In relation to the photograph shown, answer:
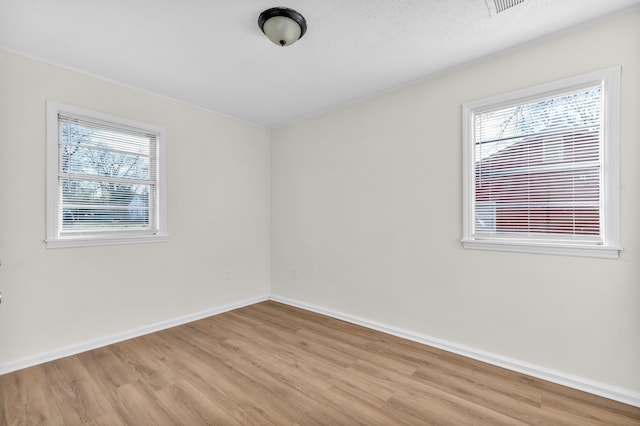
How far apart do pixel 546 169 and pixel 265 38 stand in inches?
90.5

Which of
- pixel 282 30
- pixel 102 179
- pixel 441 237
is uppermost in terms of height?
pixel 282 30

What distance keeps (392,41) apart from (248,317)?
315 centimetres

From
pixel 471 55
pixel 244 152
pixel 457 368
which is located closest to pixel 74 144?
pixel 244 152

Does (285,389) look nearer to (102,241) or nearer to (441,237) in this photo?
(441,237)

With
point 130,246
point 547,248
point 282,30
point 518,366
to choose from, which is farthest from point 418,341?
point 130,246

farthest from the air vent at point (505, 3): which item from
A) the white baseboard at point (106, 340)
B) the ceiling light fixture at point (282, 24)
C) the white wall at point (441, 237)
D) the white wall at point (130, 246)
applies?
the white baseboard at point (106, 340)

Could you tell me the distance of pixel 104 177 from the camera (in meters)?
2.87

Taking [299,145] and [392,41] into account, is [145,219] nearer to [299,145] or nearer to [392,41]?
[299,145]

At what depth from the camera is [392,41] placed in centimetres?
226

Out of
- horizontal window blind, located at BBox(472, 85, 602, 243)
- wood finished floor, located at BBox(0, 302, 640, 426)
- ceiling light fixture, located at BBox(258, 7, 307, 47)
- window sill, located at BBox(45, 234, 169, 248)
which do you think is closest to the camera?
wood finished floor, located at BBox(0, 302, 640, 426)

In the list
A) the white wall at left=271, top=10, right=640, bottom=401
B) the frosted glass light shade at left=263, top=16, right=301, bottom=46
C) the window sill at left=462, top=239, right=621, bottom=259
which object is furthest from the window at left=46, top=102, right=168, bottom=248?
the window sill at left=462, top=239, right=621, bottom=259

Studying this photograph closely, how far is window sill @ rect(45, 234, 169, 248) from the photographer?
101 inches

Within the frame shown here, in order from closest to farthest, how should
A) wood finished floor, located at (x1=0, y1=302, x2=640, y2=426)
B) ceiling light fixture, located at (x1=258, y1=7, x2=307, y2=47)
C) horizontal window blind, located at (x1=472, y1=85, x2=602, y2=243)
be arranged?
1. wood finished floor, located at (x1=0, y1=302, x2=640, y2=426)
2. ceiling light fixture, located at (x1=258, y1=7, x2=307, y2=47)
3. horizontal window blind, located at (x1=472, y1=85, x2=602, y2=243)

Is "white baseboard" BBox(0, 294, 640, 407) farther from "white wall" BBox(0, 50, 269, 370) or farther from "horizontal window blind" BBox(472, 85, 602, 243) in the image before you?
"horizontal window blind" BBox(472, 85, 602, 243)
